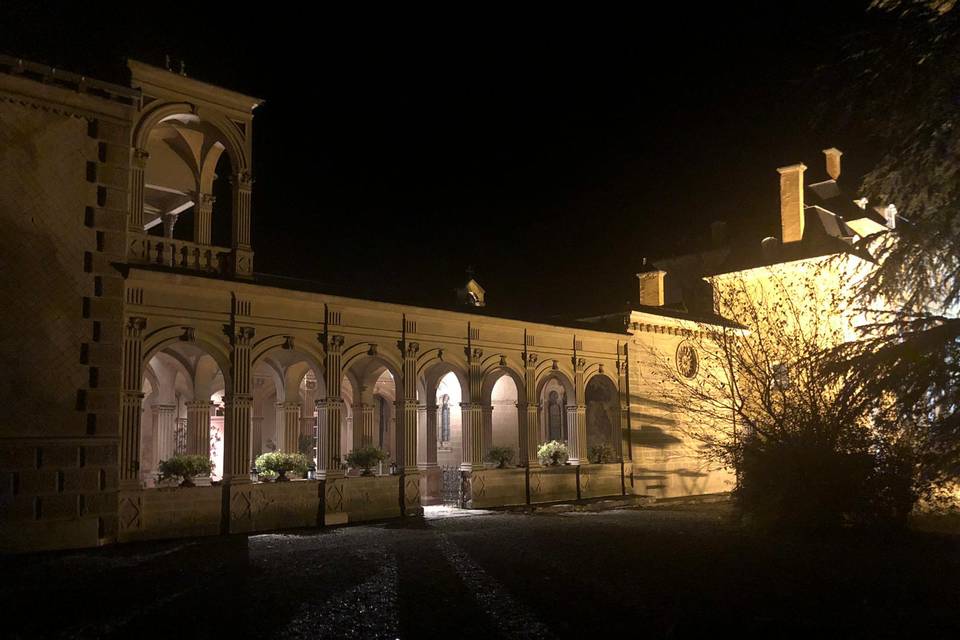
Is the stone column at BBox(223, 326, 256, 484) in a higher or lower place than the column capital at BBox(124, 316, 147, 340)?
lower

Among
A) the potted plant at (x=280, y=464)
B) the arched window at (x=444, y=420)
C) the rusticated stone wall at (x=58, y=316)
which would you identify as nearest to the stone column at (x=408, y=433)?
the potted plant at (x=280, y=464)

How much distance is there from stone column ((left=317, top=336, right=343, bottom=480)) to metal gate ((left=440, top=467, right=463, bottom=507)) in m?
5.26

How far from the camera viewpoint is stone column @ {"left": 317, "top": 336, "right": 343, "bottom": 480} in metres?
18.3

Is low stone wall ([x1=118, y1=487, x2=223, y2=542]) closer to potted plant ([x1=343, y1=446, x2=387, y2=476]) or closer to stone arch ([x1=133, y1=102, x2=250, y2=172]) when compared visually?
potted plant ([x1=343, y1=446, x2=387, y2=476])

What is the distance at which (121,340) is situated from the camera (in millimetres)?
15016

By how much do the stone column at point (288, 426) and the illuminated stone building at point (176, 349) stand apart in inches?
2.9

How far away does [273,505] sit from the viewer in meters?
17.1

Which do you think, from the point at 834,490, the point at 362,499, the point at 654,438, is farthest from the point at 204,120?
the point at 654,438

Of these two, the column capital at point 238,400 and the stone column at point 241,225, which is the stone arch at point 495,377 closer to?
the column capital at point 238,400

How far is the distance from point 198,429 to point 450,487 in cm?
898

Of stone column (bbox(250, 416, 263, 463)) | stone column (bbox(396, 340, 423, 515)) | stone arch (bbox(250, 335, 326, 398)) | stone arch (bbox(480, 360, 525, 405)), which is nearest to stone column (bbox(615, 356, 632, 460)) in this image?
stone arch (bbox(480, 360, 525, 405))

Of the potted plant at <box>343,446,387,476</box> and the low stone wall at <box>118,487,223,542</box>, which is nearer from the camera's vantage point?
the low stone wall at <box>118,487,223,542</box>

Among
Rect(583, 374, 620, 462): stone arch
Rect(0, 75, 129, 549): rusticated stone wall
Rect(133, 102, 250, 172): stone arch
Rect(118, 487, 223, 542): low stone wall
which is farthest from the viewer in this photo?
Rect(583, 374, 620, 462): stone arch

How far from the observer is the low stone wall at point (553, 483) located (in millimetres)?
23328
